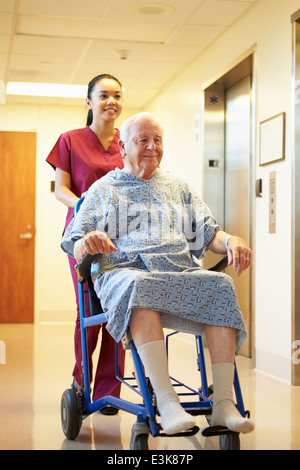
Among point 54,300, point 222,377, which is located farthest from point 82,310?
point 54,300

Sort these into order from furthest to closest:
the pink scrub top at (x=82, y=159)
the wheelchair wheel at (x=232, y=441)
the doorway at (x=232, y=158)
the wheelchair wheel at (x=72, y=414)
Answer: the doorway at (x=232, y=158)
the pink scrub top at (x=82, y=159)
the wheelchair wheel at (x=72, y=414)
the wheelchair wheel at (x=232, y=441)

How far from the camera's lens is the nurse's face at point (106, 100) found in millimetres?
2941

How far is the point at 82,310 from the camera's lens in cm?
238

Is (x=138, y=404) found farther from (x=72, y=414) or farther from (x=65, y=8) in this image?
(x=65, y=8)

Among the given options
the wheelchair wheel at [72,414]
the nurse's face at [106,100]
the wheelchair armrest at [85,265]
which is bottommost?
the wheelchair wheel at [72,414]

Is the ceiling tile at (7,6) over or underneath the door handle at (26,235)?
over

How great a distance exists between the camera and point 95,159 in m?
2.95

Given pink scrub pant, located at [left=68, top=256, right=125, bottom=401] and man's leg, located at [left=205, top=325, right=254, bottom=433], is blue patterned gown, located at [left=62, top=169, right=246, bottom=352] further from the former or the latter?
pink scrub pant, located at [left=68, top=256, right=125, bottom=401]

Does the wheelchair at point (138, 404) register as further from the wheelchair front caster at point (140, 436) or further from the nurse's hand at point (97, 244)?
the nurse's hand at point (97, 244)

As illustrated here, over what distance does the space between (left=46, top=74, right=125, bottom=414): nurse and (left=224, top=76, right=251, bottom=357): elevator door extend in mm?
1788

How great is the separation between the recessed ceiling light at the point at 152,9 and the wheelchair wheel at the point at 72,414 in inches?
118

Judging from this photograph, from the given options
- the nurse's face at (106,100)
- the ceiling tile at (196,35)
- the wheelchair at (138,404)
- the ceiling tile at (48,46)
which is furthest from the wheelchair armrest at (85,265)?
the ceiling tile at (48,46)

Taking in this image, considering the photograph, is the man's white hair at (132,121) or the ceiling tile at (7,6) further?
the ceiling tile at (7,6)

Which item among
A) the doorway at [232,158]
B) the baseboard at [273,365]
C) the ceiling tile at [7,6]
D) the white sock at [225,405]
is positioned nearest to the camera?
the white sock at [225,405]
